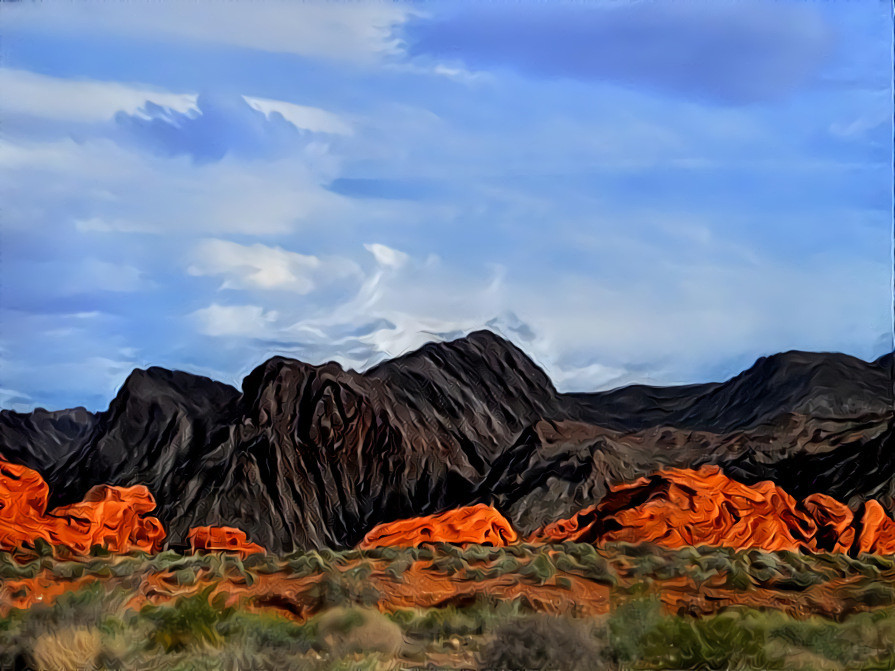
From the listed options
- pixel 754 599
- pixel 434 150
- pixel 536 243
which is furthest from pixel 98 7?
pixel 754 599

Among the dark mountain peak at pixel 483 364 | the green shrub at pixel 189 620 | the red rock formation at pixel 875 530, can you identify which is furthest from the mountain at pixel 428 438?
the green shrub at pixel 189 620

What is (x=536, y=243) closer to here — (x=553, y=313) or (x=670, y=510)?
(x=553, y=313)

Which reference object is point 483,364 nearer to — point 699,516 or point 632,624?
point 699,516

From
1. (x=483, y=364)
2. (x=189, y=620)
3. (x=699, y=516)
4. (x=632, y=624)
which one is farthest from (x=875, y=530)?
(x=189, y=620)

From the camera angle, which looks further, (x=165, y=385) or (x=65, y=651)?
(x=165, y=385)

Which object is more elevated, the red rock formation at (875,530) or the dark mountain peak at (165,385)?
the dark mountain peak at (165,385)

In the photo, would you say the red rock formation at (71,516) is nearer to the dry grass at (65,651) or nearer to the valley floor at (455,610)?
the valley floor at (455,610)

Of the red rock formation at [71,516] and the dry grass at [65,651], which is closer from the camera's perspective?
the dry grass at [65,651]

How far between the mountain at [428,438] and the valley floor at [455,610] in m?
0.40

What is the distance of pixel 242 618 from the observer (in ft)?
25.2

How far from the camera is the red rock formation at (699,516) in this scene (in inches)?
318

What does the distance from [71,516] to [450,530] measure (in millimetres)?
3083

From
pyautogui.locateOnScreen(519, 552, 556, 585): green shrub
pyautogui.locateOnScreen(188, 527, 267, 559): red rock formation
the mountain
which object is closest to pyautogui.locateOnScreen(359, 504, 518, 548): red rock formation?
the mountain

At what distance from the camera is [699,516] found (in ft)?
26.7
